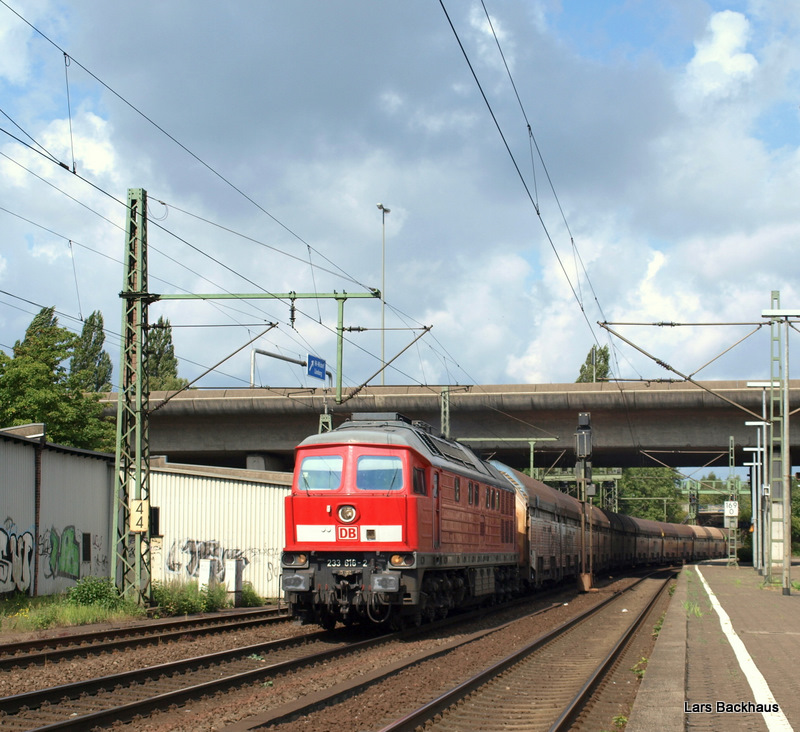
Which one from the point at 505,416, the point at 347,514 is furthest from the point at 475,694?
the point at 505,416

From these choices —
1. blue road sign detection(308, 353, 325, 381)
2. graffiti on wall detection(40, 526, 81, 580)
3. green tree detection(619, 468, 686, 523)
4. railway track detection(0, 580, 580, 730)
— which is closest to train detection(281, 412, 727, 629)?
railway track detection(0, 580, 580, 730)

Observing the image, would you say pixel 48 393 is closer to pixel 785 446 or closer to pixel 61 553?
pixel 61 553

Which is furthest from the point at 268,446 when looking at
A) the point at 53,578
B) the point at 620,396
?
the point at 53,578

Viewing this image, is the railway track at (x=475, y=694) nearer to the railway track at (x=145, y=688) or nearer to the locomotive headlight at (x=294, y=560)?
the railway track at (x=145, y=688)

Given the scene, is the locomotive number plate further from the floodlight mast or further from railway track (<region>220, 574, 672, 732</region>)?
the floodlight mast

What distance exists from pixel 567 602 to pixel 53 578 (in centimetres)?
1460

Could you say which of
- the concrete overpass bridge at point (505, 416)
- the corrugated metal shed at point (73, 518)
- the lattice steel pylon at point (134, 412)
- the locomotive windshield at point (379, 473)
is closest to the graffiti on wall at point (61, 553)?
the corrugated metal shed at point (73, 518)

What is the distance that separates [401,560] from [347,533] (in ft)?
3.56

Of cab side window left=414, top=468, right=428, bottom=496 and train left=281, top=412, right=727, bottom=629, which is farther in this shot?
cab side window left=414, top=468, right=428, bottom=496

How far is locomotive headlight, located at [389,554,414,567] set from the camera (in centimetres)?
1583

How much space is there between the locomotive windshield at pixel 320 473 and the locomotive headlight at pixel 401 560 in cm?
169

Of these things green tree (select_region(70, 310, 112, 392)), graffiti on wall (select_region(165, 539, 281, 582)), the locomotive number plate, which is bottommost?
graffiti on wall (select_region(165, 539, 281, 582))

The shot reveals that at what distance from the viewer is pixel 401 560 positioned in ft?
52.0

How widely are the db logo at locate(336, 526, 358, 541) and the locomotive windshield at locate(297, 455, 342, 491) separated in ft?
2.61
